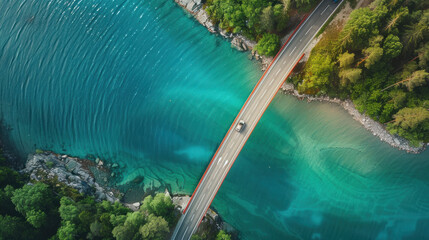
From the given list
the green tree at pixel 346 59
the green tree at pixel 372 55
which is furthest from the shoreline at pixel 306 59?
the green tree at pixel 372 55

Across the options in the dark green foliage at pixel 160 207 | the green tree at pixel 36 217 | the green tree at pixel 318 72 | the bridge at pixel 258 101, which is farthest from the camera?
the bridge at pixel 258 101

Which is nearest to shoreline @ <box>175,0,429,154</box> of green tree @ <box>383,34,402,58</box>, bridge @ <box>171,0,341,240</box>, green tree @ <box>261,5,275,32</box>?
bridge @ <box>171,0,341,240</box>

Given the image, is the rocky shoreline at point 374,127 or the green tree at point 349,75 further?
the rocky shoreline at point 374,127

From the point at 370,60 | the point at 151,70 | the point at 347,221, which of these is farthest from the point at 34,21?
the point at 347,221

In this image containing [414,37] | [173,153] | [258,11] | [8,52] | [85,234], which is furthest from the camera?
[8,52]

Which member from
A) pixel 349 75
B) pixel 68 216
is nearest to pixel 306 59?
pixel 349 75

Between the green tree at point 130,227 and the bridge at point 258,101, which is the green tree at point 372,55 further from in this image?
the green tree at point 130,227

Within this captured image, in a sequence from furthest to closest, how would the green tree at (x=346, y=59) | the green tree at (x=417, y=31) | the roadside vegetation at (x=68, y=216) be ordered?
the green tree at (x=346, y=59), the roadside vegetation at (x=68, y=216), the green tree at (x=417, y=31)

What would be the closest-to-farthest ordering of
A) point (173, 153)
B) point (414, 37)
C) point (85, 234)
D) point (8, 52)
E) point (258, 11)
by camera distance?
point (414, 37)
point (85, 234)
point (258, 11)
point (173, 153)
point (8, 52)

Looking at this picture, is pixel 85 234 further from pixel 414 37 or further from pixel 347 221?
pixel 414 37
